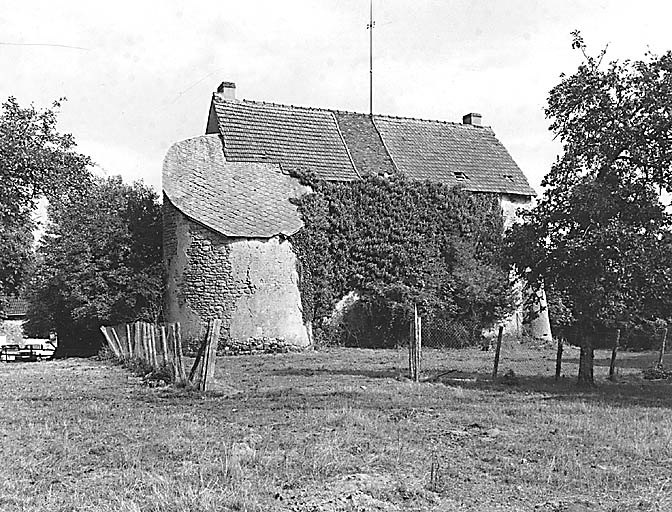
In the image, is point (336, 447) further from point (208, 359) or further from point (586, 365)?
point (586, 365)

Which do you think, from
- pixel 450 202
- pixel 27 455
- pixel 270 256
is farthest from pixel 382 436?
pixel 450 202

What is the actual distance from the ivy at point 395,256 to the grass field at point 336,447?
1263 centimetres

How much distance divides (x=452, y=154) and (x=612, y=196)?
18.9m

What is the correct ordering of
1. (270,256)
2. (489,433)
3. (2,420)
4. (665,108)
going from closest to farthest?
(489,433) < (2,420) < (665,108) < (270,256)

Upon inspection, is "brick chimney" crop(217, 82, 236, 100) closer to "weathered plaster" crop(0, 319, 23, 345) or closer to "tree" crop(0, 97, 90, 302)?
"tree" crop(0, 97, 90, 302)

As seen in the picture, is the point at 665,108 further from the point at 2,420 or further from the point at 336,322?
the point at 336,322

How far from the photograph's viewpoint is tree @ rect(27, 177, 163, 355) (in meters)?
28.0

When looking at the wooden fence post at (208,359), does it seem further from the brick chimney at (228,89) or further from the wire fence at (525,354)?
the brick chimney at (228,89)

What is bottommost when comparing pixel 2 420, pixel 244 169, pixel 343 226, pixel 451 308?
pixel 2 420

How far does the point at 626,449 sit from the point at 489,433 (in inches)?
70.1

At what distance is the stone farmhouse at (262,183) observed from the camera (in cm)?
2633

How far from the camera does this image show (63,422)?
11125 mm

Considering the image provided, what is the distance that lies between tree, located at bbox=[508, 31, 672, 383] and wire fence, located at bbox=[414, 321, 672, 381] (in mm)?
1132

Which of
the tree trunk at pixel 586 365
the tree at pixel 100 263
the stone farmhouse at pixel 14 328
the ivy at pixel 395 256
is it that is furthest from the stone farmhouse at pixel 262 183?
the stone farmhouse at pixel 14 328
